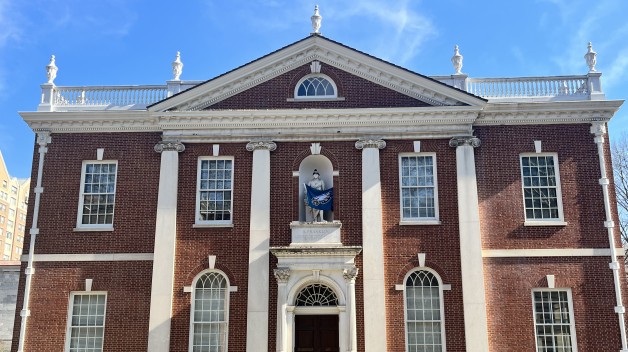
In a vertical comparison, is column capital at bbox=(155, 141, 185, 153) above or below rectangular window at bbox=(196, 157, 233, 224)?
above

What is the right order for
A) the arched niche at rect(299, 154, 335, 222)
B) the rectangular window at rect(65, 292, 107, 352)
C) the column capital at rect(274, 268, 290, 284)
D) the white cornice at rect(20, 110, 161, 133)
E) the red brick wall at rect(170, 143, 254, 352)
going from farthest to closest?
the white cornice at rect(20, 110, 161, 133), the arched niche at rect(299, 154, 335, 222), the rectangular window at rect(65, 292, 107, 352), the red brick wall at rect(170, 143, 254, 352), the column capital at rect(274, 268, 290, 284)

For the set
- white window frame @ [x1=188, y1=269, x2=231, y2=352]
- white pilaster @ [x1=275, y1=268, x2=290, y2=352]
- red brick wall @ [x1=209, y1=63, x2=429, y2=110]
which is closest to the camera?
white pilaster @ [x1=275, y1=268, x2=290, y2=352]

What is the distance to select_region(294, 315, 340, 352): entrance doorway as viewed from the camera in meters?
19.5

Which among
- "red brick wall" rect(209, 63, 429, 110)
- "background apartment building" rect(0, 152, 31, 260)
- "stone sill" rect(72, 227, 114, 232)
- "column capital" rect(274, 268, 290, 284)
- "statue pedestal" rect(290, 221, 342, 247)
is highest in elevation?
"background apartment building" rect(0, 152, 31, 260)

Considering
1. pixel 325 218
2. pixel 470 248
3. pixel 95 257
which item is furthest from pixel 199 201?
pixel 470 248

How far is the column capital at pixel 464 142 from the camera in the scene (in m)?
20.8

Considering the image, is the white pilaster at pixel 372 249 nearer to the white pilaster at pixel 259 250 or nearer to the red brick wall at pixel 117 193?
the white pilaster at pixel 259 250

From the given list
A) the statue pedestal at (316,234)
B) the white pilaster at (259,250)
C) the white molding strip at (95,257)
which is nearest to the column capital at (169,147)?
the white pilaster at (259,250)

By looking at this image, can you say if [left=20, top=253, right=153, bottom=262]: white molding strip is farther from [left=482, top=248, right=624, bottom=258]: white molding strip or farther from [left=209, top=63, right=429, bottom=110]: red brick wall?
[left=482, top=248, right=624, bottom=258]: white molding strip

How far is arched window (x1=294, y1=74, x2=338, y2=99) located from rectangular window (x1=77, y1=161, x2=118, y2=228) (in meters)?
6.71

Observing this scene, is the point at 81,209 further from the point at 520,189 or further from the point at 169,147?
the point at 520,189

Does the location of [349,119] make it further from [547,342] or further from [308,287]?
[547,342]

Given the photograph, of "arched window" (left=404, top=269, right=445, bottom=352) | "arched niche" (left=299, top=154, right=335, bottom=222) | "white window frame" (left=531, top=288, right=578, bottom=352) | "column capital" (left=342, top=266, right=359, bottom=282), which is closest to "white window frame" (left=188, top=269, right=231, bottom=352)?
"arched niche" (left=299, top=154, right=335, bottom=222)

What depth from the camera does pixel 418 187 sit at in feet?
67.7
